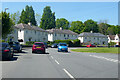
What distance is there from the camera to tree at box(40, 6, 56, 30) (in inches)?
4040

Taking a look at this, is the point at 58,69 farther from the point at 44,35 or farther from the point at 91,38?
the point at 91,38

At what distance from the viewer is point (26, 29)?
243ft

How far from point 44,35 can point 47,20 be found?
55.2 feet

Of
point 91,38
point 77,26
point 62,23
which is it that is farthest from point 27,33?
point 62,23

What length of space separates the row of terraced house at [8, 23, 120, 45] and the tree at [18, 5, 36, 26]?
1180 cm

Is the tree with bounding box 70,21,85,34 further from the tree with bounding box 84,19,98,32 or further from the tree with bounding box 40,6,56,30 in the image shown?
the tree with bounding box 40,6,56,30

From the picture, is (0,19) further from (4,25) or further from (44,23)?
(44,23)

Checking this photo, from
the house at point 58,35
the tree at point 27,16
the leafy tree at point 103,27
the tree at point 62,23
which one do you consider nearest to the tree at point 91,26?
the leafy tree at point 103,27

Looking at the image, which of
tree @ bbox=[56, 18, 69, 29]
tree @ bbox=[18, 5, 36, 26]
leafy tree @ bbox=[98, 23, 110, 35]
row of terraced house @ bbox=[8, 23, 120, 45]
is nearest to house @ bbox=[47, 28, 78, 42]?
row of terraced house @ bbox=[8, 23, 120, 45]

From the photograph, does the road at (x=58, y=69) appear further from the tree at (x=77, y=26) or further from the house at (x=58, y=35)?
the tree at (x=77, y=26)

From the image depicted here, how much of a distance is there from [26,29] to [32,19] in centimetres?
2801

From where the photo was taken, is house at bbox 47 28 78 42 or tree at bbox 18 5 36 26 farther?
tree at bbox 18 5 36 26

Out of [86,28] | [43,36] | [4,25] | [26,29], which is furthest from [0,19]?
[86,28]

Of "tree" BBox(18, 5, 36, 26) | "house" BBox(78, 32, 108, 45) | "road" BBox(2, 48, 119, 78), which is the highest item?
"tree" BBox(18, 5, 36, 26)
